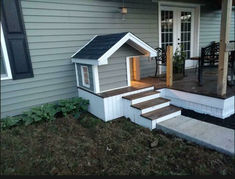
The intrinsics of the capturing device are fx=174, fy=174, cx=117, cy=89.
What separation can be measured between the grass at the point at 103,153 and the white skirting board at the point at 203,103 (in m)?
1.17

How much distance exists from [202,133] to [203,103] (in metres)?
1.03

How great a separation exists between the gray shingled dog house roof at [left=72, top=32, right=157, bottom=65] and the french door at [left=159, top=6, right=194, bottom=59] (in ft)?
6.77

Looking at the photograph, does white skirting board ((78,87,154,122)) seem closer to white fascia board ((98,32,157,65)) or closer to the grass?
the grass

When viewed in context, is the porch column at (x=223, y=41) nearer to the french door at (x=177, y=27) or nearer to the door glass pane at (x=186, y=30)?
the french door at (x=177, y=27)

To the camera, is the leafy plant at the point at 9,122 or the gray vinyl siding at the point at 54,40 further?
the gray vinyl siding at the point at 54,40

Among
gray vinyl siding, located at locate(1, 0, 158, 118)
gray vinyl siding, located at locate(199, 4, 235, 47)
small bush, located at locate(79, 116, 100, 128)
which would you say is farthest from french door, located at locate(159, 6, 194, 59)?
small bush, located at locate(79, 116, 100, 128)

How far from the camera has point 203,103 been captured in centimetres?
332

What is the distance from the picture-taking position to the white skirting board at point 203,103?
3.08 meters

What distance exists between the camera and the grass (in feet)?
6.40

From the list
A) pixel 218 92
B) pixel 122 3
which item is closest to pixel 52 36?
pixel 122 3

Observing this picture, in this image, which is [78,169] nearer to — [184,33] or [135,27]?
[135,27]

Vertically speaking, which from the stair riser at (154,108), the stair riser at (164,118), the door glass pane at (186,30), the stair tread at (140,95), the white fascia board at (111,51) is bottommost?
the stair riser at (164,118)

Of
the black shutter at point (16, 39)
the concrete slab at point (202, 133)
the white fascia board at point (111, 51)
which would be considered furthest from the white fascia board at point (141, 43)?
the black shutter at point (16, 39)

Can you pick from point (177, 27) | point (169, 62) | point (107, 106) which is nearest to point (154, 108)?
A: point (107, 106)
